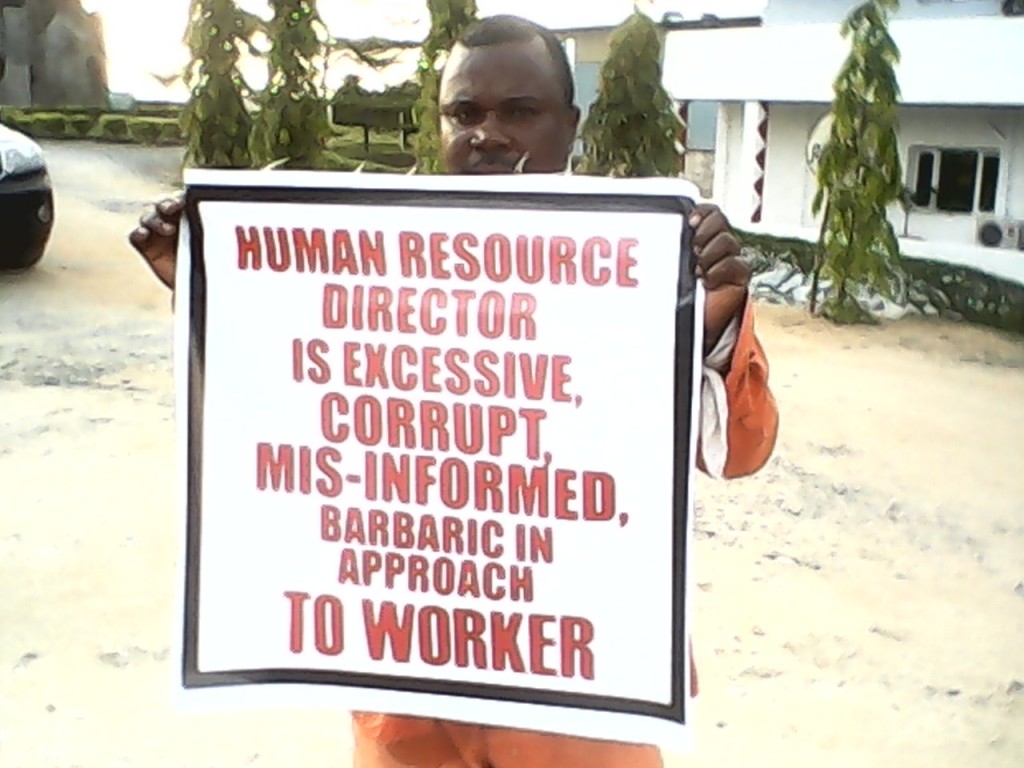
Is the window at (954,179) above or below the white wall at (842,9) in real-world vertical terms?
below

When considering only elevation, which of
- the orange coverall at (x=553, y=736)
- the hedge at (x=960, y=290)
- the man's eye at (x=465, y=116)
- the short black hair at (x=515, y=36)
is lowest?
the hedge at (x=960, y=290)

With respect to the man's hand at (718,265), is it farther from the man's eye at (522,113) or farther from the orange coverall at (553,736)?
the man's eye at (522,113)

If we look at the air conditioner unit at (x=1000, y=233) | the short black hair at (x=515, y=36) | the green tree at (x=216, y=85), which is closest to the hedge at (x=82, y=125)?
the green tree at (x=216, y=85)

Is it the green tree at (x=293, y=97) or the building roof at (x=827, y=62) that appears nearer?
the green tree at (x=293, y=97)

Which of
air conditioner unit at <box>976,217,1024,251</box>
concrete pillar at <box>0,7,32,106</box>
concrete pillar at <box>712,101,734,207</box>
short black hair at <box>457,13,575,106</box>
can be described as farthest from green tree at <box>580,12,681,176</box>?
short black hair at <box>457,13,575,106</box>

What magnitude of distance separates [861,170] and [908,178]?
0.98 meters

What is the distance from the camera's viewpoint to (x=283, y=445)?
830 mm

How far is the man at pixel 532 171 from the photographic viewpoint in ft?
2.42

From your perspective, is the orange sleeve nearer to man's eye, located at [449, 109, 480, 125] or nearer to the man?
the man

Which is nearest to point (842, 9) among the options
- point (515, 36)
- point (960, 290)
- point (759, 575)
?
point (960, 290)

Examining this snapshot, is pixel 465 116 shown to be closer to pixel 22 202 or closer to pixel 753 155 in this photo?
pixel 22 202

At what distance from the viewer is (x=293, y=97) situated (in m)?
5.03

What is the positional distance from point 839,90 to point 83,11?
298 centimetres

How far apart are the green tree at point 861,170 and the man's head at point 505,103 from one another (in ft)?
14.5
